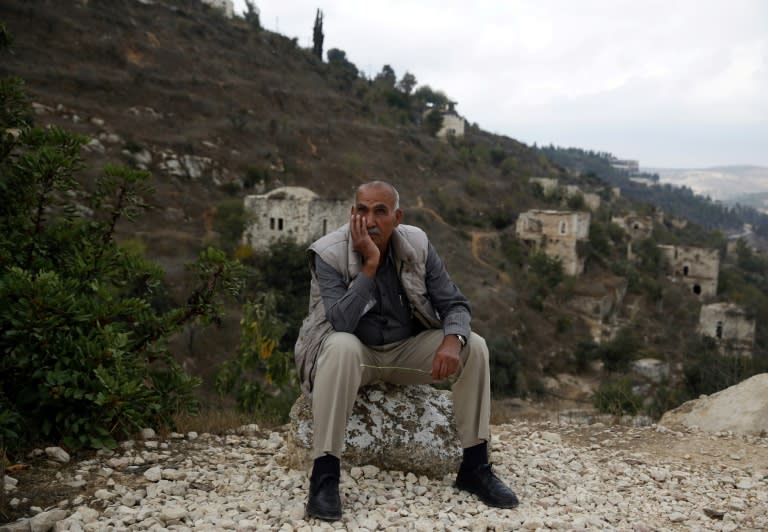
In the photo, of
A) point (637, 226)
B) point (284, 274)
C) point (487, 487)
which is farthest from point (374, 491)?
point (637, 226)

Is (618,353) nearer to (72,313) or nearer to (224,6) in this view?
(72,313)

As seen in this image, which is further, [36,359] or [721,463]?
[721,463]

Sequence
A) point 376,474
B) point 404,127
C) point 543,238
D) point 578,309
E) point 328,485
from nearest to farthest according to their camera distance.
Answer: point 328,485
point 376,474
point 578,309
point 543,238
point 404,127

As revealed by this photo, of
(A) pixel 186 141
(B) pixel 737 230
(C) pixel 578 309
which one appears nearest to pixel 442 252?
(C) pixel 578 309

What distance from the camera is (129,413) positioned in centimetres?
334

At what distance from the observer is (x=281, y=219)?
2122cm

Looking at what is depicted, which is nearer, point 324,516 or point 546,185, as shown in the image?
point 324,516

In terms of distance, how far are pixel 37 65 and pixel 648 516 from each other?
3163 centimetres

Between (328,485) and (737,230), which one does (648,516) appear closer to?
(328,485)

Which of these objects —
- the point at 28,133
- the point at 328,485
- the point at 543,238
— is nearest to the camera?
the point at 328,485

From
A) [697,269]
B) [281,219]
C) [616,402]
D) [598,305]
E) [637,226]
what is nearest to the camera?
[616,402]

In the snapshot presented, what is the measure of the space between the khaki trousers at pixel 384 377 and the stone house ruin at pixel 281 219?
18032mm

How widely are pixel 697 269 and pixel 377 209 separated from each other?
134ft

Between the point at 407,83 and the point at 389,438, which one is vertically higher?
the point at 407,83
